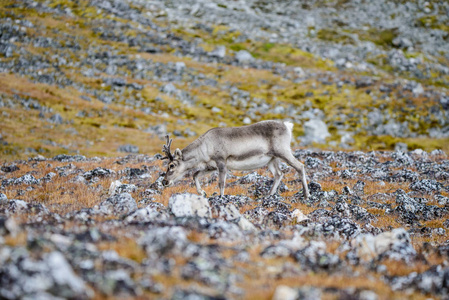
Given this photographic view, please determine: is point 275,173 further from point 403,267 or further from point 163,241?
point 163,241

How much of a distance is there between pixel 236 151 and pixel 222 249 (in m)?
9.20

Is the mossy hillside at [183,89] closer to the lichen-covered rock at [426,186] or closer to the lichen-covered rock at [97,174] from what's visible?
the lichen-covered rock at [97,174]

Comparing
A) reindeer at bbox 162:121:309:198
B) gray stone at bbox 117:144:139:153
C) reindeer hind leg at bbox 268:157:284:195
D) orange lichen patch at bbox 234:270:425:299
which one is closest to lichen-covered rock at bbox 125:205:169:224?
orange lichen patch at bbox 234:270:425:299

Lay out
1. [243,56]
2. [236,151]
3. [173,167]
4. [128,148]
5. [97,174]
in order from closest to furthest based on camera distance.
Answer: [236,151], [173,167], [97,174], [128,148], [243,56]

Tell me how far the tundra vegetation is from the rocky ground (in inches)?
1.6

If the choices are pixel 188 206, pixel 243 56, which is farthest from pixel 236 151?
pixel 243 56

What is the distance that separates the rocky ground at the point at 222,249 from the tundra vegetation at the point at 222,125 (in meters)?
0.04

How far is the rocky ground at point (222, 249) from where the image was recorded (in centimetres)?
530

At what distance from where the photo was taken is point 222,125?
56250mm

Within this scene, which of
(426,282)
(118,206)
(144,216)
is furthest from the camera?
(118,206)

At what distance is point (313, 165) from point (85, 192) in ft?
46.5

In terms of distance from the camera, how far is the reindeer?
16359mm

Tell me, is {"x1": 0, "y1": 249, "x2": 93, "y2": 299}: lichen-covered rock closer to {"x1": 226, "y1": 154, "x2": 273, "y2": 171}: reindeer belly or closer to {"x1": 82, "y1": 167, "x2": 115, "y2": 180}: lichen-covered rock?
{"x1": 226, "y1": 154, "x2": 273, "y2": 171}: reindeer belly

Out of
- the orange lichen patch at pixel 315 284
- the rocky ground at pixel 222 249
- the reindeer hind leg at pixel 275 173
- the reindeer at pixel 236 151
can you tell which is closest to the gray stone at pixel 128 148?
the rocky ground at pixel 222 249
